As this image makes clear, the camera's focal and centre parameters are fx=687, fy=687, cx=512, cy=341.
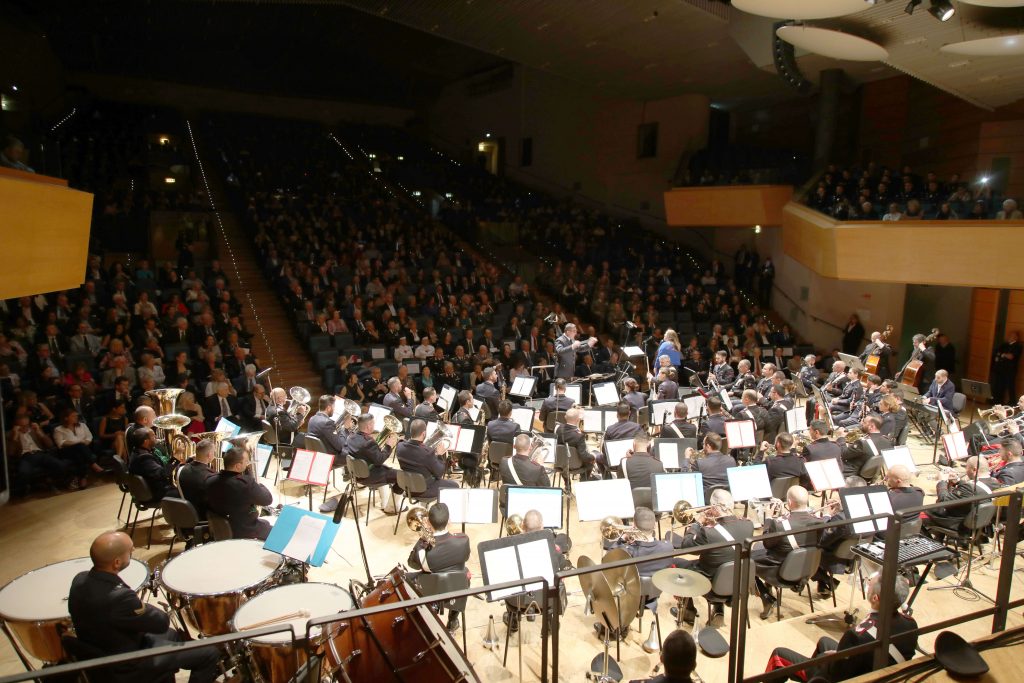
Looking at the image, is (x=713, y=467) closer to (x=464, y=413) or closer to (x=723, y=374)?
(x=464, y=413)

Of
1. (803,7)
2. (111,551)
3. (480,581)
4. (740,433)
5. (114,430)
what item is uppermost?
(803,7)

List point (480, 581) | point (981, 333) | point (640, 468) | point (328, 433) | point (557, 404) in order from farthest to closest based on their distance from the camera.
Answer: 1. point (981, 333)
2. point (557, 404)
3. point (328, 433)
4. point (640, 468)
5. point (480, 581)

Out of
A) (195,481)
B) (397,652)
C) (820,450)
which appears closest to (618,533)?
(397,652)

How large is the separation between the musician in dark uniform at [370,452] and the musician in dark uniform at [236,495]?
1649 millimetres

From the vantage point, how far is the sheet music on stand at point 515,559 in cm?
470

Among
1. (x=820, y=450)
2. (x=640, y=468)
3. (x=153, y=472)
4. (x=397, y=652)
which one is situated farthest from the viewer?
(x=820, y=450)

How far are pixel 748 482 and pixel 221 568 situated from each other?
4.65m

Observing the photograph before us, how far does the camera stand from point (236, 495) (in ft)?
19.4

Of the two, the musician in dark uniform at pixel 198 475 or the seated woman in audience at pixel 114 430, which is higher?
the musician in dark uniform at pixel 198 475

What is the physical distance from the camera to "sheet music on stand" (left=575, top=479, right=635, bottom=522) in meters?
5.98

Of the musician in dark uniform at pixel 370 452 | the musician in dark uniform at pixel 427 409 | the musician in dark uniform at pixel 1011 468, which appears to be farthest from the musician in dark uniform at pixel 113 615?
the musician in dark uniform at pixel 1011 468

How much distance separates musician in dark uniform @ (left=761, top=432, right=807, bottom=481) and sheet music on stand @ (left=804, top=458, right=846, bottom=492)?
1.17 feet

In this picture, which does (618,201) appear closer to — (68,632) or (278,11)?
(278,11)

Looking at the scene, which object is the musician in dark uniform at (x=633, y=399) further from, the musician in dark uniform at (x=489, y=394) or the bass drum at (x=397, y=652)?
the bass drum at (x=397, y=652)
